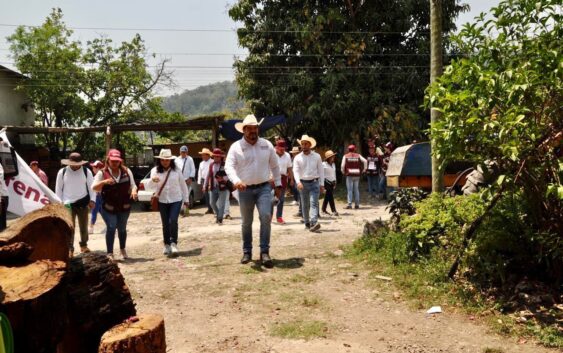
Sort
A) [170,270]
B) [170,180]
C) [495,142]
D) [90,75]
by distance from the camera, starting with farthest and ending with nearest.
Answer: [90,75] < [170,180] < [170,270] < [495,142]

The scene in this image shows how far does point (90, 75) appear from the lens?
85.5 ft

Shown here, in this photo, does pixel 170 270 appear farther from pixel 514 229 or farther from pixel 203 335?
pixel 514 229

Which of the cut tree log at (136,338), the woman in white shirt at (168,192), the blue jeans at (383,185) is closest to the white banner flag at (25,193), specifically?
the woman in white shirt at (168,192)

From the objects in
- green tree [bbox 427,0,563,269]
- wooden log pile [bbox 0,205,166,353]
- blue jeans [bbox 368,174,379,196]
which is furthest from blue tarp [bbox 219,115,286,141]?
wooden log pile [bbox 0,205,166,353]

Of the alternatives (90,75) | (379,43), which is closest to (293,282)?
(379,43)

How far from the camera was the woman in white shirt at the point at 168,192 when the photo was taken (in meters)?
7.33

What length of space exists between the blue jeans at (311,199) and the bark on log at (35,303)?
262 inches

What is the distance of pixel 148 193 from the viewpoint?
13977 mm

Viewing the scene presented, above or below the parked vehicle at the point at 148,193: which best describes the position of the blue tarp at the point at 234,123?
above

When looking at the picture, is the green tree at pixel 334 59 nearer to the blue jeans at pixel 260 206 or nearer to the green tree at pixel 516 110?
the blue jeans at pixel 260 206

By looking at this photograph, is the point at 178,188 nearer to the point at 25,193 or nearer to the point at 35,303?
the point at 25,193

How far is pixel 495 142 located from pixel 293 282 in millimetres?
2813

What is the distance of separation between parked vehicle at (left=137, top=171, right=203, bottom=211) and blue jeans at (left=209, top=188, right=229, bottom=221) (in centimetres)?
302

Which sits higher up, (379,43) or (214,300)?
(379,43)
